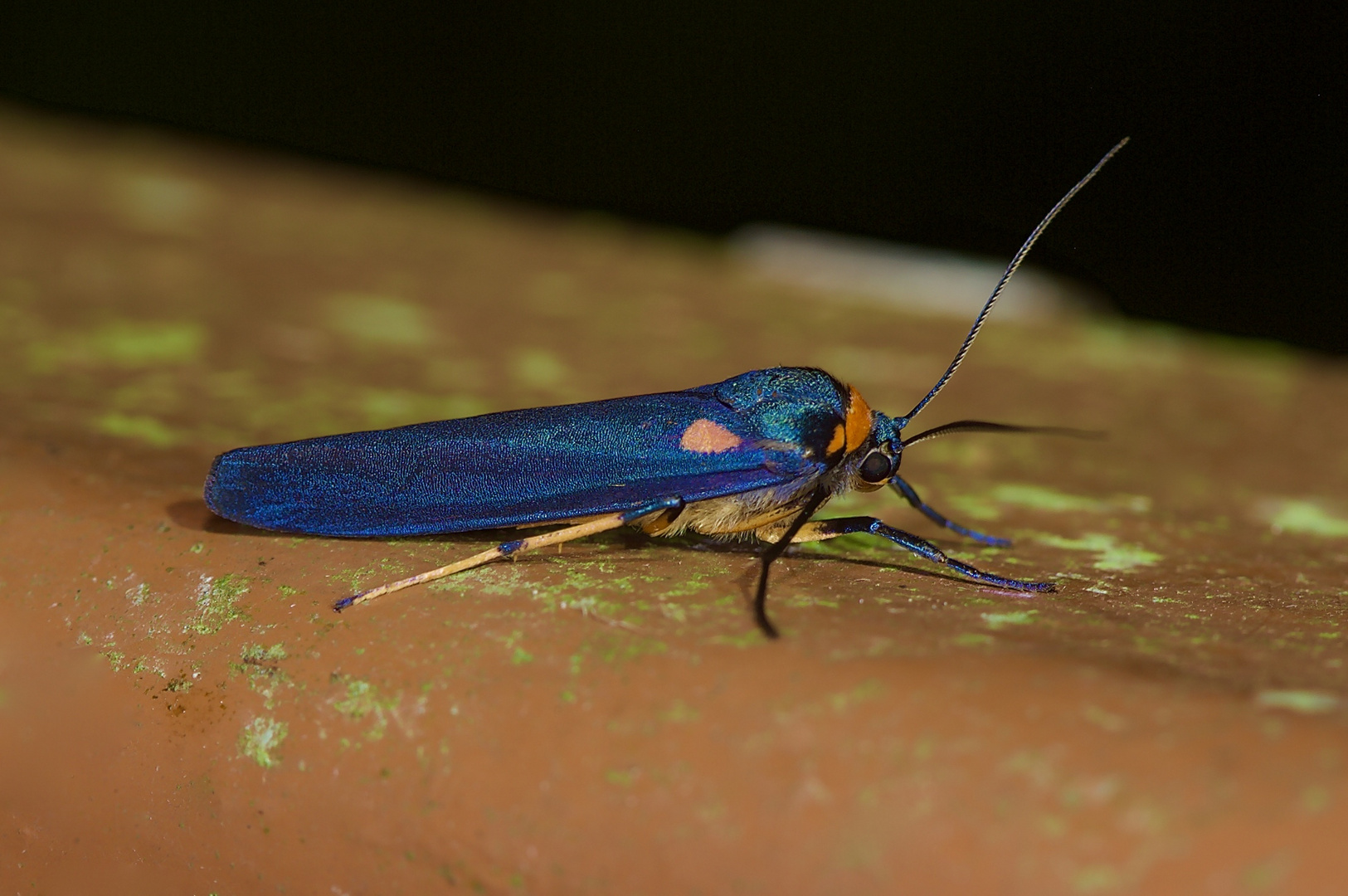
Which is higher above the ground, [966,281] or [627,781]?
[966,281]

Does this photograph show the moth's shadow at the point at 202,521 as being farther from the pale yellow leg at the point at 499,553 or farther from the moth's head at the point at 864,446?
A: the moth's head at the point at 864,446

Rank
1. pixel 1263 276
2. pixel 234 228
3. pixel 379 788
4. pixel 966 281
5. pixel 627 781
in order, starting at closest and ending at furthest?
pixel 627 781 → pixel 379 788 → pixel 234 228 → pixel 966 281 → pixel 1263 276

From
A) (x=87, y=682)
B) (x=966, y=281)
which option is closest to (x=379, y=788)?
(x=87, y=682)

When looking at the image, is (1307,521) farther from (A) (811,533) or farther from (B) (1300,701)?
(B) (1300,701)

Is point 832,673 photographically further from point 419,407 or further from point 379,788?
point 419,407

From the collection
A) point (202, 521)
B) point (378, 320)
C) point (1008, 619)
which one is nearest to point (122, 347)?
point (378, 320)

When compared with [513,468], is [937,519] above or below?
below

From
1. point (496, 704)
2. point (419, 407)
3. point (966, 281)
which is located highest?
point (966, 281)
